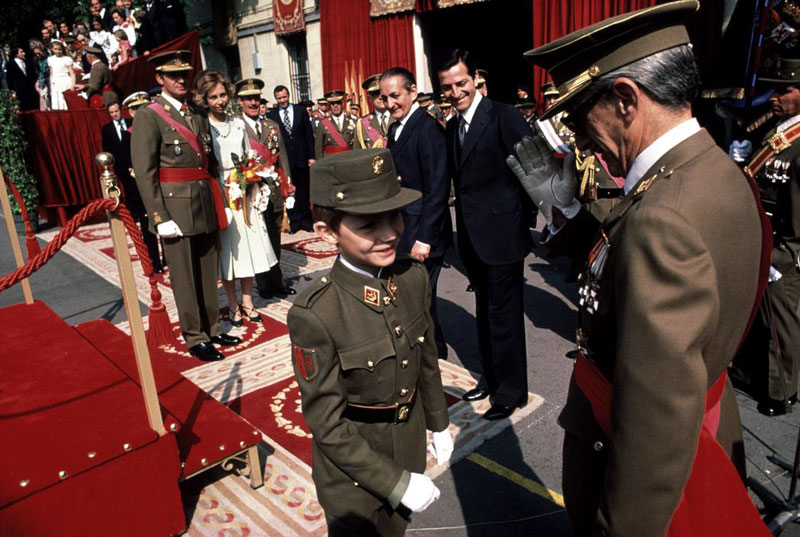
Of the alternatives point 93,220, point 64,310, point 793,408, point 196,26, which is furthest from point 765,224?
point 196,26

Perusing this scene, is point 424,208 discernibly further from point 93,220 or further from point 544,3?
point 93,220

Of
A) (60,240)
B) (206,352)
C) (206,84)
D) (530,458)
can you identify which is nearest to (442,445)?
(530,458)

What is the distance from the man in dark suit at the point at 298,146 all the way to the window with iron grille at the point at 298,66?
24.9 feet

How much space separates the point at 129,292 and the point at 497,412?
2396mm

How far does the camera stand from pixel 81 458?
253 centimetres

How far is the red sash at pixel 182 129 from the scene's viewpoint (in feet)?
15.3

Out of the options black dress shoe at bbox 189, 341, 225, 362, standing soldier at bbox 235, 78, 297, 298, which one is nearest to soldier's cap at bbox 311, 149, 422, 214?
black dress shoe at bbox 189, 341, 225, 362

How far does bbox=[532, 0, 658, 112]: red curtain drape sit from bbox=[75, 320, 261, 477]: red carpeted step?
830 centimetres

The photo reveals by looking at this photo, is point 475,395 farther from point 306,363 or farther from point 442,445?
point 306,363

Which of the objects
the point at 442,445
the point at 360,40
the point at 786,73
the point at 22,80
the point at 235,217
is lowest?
the point at 442,445

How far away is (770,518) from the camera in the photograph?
2.76 metres

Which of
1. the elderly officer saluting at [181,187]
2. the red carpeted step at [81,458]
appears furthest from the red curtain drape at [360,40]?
the red carpeted step at [81,458]

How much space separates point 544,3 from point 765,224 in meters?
10.8

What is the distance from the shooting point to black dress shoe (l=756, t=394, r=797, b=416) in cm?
378
